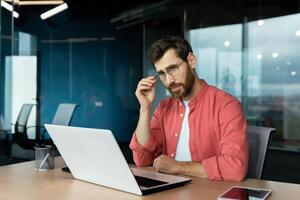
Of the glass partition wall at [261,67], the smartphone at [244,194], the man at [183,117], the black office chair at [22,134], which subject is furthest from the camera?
the glass partition wall at [261,67]

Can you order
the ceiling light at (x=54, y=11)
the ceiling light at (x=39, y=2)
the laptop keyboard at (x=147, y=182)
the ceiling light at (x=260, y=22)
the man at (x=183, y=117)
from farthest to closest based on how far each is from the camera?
1. the ceiling light at (x=54, y=11)
2. the ceiling light at (x=39, y=2)
3. the ceiling light at (x=260, y=22)
4. the man at (x=183, y=117)
5. the laptop keyboard at (x=147, y=182)

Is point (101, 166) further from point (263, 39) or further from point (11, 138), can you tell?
point (263, 39)

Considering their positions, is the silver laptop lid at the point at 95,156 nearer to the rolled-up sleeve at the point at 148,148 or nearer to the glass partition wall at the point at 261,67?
the rolled-up sleeve at the point at 148,148

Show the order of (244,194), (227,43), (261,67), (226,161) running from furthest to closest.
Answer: (227,43) < (261,67) < (226,161) < (244,194)

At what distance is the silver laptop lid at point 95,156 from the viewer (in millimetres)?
1312

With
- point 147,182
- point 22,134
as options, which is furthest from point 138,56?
point 147,182

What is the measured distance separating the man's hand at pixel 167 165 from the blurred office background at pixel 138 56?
168 inches

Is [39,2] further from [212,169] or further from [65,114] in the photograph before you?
[212,169]

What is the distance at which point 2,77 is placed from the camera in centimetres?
530

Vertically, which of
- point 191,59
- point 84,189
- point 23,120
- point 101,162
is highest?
point 191,59

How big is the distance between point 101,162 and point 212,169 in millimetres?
441

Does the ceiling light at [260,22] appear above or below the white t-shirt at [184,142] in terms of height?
above

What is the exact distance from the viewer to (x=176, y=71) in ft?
5.94

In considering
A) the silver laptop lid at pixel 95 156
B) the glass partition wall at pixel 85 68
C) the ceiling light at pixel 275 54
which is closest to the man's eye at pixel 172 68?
the silver laptop lid at pixel 95 156
